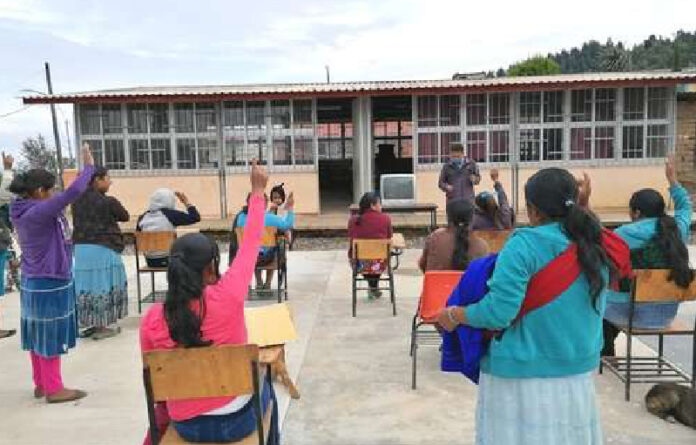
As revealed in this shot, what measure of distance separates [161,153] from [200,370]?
12.8 meters

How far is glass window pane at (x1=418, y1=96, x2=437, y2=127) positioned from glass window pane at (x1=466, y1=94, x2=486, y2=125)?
0.71 m

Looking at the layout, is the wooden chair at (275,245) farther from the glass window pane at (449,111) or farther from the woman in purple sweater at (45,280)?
the glass window pane at (449,111)

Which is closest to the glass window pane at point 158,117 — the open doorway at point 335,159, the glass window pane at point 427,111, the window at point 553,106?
the open doorway at point 335,159

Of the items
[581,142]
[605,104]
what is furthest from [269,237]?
[605,104]

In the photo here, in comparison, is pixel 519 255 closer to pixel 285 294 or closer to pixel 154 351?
pixel 154 351

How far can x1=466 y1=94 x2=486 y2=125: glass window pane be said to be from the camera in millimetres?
14477

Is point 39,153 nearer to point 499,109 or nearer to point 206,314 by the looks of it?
point 499,109

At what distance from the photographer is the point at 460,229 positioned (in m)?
4.82

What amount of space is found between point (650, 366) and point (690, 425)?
1.13m

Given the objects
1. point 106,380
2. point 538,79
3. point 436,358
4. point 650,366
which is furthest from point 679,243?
point 538,79

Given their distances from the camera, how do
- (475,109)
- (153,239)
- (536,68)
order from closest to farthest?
(153,239) → (475,109) → (536,68)

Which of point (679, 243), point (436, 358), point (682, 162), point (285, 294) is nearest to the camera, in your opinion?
point (679, 243)

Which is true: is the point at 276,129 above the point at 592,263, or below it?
above

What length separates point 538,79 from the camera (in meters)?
14.6
